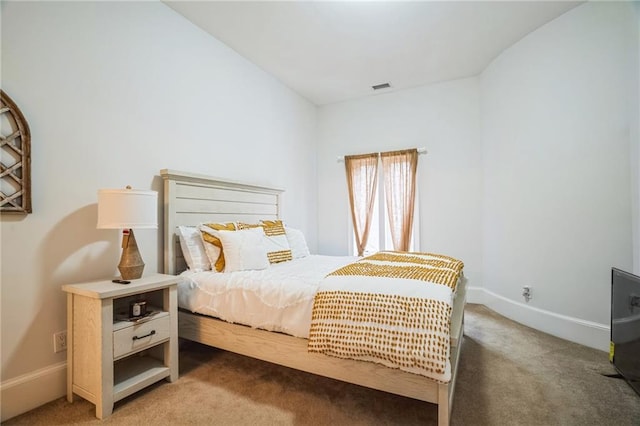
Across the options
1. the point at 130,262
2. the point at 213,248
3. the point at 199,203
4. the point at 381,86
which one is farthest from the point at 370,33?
the point at 130,262

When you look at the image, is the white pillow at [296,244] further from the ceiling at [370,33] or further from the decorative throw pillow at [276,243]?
the ceiling at [370,33]

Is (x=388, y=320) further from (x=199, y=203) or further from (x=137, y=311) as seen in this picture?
(x=199, y=203)

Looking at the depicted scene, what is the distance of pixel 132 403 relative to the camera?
1.71 meters

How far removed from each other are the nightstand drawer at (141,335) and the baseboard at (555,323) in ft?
10.7

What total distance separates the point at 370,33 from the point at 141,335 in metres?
3.16

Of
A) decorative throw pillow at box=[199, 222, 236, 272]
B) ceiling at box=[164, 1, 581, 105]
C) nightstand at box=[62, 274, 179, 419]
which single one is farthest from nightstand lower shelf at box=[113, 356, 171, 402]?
ceiling at box=[164, 1, 581, 105]

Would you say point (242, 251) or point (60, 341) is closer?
point (60, 341)

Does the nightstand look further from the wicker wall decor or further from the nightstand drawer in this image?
the wicker wall decor

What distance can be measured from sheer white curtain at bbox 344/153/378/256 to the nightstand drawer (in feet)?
9.57

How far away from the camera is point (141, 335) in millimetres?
1768

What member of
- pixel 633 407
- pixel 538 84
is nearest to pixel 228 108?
pixel 538 84

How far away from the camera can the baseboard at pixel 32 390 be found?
1574mm

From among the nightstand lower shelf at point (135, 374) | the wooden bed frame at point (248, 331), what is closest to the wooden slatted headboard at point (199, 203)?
the wooden bed frame at point (248, 331)

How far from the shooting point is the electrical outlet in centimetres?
178
